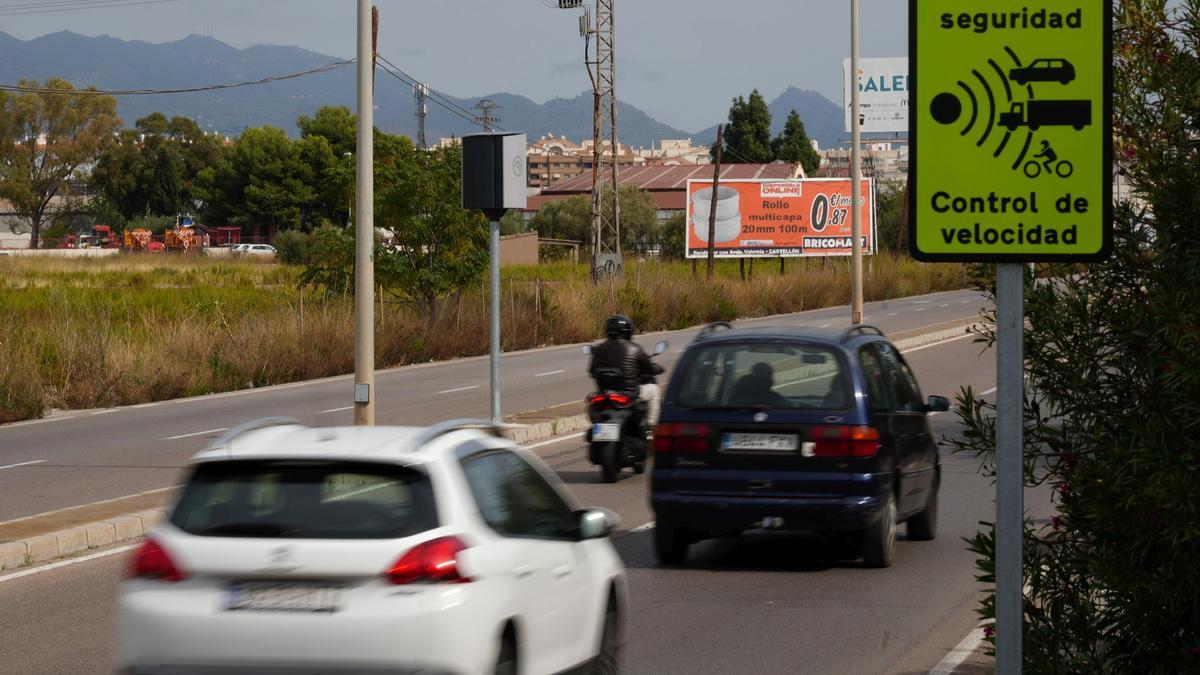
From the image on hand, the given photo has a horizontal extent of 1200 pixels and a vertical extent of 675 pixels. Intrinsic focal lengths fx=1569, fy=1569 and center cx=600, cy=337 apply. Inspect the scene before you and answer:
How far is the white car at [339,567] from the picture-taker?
18.5ft

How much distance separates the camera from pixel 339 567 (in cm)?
570

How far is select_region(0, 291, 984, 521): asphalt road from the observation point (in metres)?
15.6

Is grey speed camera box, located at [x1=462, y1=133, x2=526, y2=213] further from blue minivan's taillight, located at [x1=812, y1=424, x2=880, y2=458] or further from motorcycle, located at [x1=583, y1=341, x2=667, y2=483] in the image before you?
blue minivan's taillight, located at [x1=812, y1=424, x2=880, y2=458]

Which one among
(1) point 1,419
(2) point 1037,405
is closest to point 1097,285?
(2) point 1037,405

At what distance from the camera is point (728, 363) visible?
1107 centimetres

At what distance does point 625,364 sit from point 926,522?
13.9 ft

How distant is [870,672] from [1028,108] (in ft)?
14.9

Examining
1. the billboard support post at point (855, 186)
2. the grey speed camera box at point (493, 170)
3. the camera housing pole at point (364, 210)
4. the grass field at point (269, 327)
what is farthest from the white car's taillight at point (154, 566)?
the billboard support post at point (855, 186)

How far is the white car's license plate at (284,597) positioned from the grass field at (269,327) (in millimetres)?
4066

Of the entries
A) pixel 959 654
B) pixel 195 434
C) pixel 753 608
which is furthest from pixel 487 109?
pixel 959 654

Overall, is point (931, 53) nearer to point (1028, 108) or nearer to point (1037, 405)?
point (1028, 108)

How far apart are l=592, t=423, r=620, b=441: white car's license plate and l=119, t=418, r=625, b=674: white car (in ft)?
28.3

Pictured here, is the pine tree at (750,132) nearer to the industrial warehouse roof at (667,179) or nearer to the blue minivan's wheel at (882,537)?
the industrial warehouse roof at (667,179)

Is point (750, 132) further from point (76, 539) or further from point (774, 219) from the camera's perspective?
point (76, 539)
